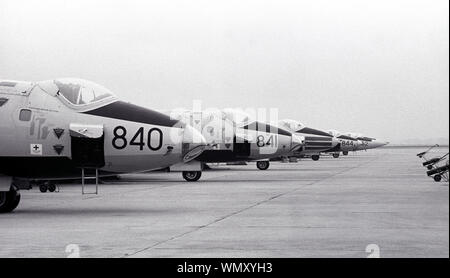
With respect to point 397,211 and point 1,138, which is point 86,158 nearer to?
point 1,138

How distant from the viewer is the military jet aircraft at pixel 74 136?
16.4 metres

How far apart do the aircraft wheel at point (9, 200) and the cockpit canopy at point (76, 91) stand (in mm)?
2234

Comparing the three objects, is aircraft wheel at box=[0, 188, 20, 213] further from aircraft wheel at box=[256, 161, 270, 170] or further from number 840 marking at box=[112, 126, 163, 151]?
aircraft wheel at box=[256, 161, 270, 170]

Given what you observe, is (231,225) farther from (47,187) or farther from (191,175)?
(191,175)

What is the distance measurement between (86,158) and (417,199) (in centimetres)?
813

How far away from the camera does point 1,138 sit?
53.8 feet

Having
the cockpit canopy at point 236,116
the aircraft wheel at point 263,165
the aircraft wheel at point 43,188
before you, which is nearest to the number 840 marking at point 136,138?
the aircraft wheel at point 43,188

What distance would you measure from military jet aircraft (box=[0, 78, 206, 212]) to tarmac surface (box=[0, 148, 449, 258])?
36.2 inches

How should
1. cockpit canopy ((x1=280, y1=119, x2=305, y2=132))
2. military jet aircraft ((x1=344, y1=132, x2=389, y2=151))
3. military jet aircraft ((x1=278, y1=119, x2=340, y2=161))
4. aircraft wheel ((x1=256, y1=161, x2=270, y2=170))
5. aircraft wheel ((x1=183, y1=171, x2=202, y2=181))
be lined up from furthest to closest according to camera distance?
military jet aircraft ((x1=344, y1=132, x2=389, y2=151)) → cockpit canopy ((x1=280, y1=119, x2=305, y2=132)) → military jet aircraft ((x1=278, y1=119, x2=340, y2=161)) → aircraft wheel ((x1=256, y1=161, x2=270, y2=170)) → aircraft wheel ((x1=183, y1=171, x2=202, y2=181))

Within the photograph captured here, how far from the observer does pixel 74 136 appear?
1641cm

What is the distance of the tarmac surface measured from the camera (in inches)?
419

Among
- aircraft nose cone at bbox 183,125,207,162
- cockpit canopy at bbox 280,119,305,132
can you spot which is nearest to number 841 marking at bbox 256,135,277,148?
cockpit canopy at bbox 280,119,305,132

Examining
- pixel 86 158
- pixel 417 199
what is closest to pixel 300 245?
pixel 86 158

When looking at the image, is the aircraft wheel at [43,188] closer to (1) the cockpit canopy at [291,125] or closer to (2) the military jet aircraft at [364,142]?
(1) the cockpit canopy at [291,125]
